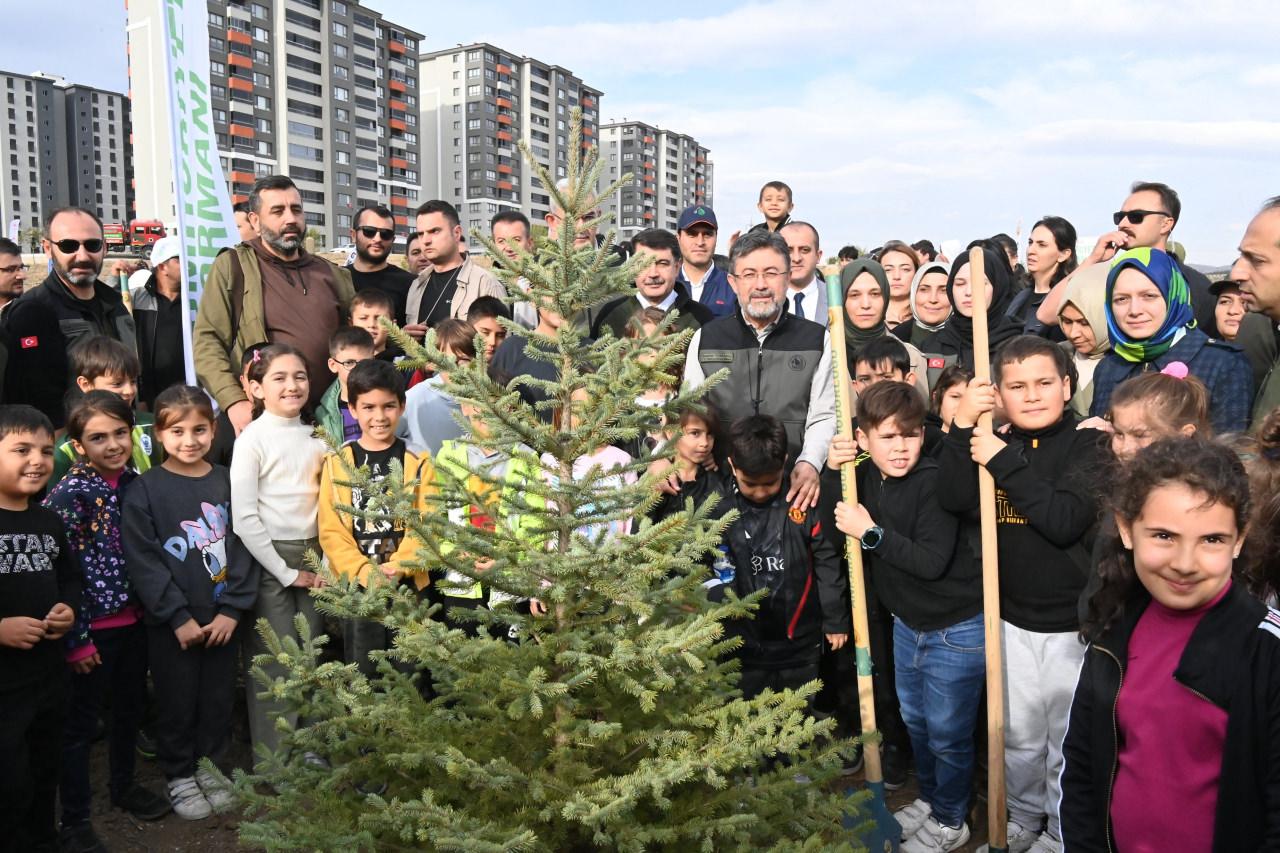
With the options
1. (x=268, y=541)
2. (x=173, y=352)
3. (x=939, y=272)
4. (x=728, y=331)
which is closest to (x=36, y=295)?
(x=173, y=352)

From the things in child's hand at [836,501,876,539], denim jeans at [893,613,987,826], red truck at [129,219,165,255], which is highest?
red truck at [129,219,165,255]

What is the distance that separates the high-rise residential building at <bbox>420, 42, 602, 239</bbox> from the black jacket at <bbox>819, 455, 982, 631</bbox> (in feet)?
335

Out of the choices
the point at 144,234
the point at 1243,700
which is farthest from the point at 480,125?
the point at 1243,700

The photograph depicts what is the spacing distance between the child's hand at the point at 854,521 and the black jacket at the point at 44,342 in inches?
190

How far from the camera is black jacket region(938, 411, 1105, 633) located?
3686 mm

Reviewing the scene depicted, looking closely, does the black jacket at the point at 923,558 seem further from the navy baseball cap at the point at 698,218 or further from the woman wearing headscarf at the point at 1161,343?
the navy baseball cap at the point at 698,218

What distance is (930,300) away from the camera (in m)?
6.70

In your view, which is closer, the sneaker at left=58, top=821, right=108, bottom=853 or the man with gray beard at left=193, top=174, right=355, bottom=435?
the sneaker at left=58, top=821, right=108, bottom=853

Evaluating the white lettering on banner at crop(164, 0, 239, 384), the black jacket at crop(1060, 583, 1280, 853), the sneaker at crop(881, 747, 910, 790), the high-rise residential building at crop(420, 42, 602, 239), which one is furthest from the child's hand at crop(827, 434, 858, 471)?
the high-rise residential building at crop(420, 42, 602, 239)

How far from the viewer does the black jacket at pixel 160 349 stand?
7.43 metres

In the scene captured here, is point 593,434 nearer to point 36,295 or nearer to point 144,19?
point 36,295

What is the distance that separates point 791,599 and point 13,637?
3.53 metres

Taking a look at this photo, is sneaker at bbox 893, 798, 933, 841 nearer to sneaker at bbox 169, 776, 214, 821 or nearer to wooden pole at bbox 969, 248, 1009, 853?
wooden pole at bbox 969, 248, 1009, 853

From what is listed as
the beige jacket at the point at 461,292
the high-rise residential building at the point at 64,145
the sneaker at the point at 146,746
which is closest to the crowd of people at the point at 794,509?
the sneaker at the point at 146,746
